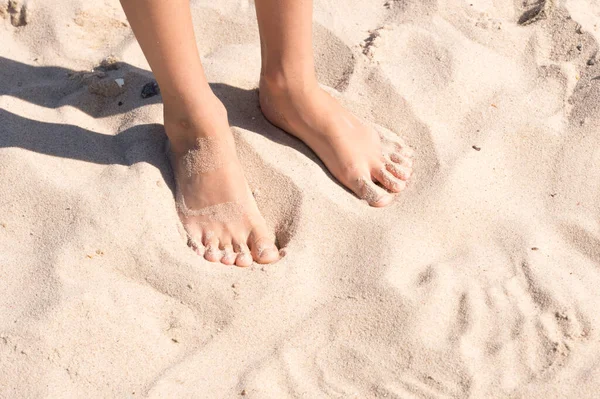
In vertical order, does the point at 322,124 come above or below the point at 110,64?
above

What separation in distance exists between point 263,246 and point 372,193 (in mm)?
365

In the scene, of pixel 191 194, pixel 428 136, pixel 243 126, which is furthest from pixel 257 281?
pixel 428 136

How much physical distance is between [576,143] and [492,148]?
0.84ft

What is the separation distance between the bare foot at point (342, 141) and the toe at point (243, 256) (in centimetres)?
37

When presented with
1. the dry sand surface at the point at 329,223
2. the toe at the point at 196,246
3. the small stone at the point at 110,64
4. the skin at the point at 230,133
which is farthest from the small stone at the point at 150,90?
the toe at the point at 196,246

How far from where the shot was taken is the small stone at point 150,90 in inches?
92.4

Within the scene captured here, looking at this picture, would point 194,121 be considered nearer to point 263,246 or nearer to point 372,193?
point 263,246

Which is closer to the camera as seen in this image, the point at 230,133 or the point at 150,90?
the point at 230,133

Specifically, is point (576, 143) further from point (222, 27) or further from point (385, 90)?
point (222, 27)

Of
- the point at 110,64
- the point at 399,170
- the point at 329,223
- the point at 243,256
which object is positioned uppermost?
the point at 399,170

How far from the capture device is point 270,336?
1749mm

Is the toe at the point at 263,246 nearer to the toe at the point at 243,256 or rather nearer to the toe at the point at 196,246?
the toe at the point at 243,256

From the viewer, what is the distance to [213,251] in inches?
77.7

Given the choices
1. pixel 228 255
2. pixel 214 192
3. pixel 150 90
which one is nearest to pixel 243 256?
pixel 228 255
